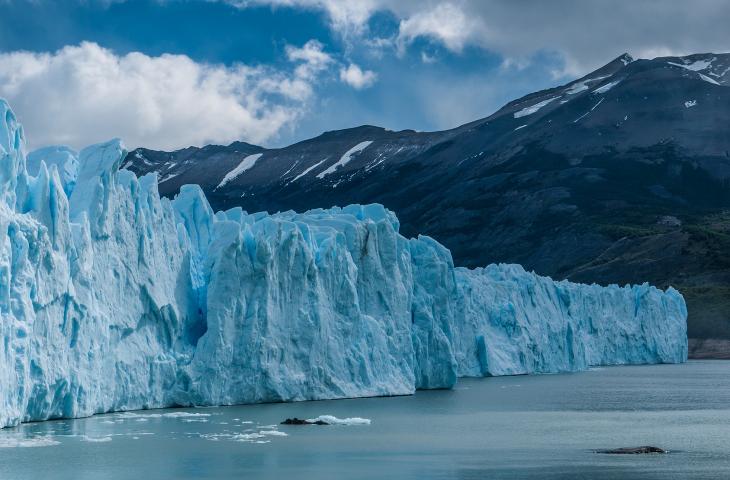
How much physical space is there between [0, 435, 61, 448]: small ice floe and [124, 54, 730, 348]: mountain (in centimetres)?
8100

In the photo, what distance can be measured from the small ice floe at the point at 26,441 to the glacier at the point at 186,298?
43.7 inches

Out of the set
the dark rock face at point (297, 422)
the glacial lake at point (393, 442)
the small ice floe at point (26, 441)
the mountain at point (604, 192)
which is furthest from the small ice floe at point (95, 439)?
the mountain at point (604, 192)

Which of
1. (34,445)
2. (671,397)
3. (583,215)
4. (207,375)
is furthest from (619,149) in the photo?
(34,445)

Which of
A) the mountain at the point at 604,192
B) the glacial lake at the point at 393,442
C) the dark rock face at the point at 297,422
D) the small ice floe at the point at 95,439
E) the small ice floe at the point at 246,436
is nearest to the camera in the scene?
the glacial lake at the point at 393,442

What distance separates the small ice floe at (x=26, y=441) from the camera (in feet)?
73.9

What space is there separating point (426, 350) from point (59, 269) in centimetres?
2008

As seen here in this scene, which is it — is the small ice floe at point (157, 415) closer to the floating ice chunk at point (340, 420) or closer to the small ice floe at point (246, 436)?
the floating ice chunk at point (340, 420)

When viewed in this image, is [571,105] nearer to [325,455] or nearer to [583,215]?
[583,215]

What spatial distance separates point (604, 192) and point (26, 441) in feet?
447

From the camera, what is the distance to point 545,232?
14188cm

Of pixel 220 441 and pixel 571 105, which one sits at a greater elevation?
pixel 571 105

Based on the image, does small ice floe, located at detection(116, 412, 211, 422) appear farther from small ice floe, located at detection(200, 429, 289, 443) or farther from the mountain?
the mountain

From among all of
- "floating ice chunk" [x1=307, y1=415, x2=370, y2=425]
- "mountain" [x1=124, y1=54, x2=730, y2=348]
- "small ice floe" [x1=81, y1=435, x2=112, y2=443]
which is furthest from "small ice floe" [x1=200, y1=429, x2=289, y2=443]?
"mountain" [x1=124, y1=54, x2=730, y2=348]

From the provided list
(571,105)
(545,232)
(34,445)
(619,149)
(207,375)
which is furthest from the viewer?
(571,105)
